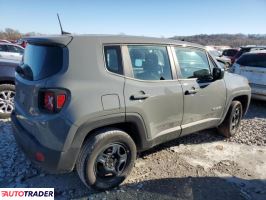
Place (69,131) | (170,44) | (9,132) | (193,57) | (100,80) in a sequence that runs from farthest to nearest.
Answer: (9,132), (193,57), (170,44), (100,80), (69,131)

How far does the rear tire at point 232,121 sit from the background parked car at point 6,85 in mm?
4166

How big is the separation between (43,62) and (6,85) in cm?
295

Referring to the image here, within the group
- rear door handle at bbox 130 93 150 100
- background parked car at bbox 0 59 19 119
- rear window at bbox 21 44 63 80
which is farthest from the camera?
background parked car at bbox 0 59 19 119

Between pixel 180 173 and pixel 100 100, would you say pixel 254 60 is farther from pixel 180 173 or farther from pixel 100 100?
pixel 100 100

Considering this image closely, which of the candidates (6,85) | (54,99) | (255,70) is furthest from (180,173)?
(255,70)

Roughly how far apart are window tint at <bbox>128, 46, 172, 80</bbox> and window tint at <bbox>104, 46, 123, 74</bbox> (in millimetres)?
189

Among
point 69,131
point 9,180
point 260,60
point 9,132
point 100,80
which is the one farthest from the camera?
point 260,60

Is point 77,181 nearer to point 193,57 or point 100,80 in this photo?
point 100,80

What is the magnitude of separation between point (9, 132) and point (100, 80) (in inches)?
110

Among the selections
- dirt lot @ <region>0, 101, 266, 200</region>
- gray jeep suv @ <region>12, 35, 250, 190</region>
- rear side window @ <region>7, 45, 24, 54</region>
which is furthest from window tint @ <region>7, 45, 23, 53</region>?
gray jeep suv @ <region>12, 35, 250, 190</region>

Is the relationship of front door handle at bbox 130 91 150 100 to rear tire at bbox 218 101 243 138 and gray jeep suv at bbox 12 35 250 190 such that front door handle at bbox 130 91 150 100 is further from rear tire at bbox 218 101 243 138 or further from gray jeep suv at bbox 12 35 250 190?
rear tire at bbox 218 101 243 138

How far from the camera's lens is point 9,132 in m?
4.96

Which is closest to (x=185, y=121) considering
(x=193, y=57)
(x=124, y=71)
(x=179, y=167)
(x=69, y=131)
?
(x=179, y=167)

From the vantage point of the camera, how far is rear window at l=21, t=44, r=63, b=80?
2.89 meters
